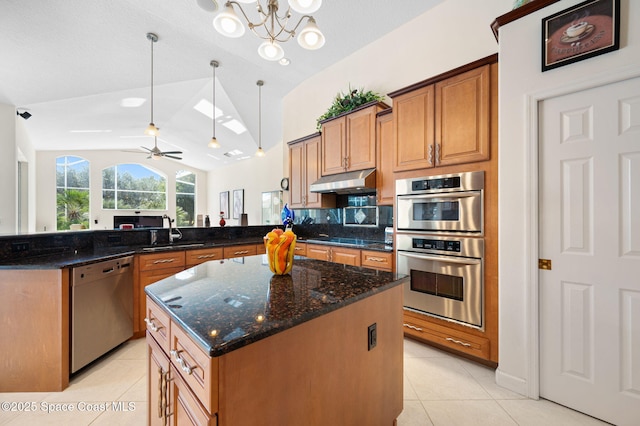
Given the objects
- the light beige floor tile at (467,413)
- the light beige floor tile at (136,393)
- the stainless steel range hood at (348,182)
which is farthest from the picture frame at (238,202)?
the light beige floor tile at (467,413)

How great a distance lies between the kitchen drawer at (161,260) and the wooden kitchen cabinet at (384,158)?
2.39 m

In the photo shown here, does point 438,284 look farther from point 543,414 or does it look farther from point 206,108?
point 206,108

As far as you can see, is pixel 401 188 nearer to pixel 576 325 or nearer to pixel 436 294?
pixel 436 294

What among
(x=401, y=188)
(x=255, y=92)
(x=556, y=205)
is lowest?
(x=556, y=205)

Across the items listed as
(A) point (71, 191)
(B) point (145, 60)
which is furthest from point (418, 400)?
(A) point (71, 191)

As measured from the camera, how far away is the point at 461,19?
2.67 m

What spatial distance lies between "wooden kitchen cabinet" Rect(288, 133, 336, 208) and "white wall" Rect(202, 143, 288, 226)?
202 cm

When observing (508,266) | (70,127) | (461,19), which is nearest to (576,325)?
(508,266)

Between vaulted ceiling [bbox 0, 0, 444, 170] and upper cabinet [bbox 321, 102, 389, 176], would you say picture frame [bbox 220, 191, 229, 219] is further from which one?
upper cabinet [bbox 321, 102, 389, 176]

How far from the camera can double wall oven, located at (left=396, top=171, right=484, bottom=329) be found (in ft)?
6.94

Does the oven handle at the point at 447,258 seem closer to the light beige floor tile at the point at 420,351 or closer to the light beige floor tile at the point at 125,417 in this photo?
the light beige floor tile at the point at 420,351

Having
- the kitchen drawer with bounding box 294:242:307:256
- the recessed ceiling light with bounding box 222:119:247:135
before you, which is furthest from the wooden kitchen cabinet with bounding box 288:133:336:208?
the recessed ceiling light with bounding box 222:119:247:135

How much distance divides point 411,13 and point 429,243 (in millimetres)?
2587

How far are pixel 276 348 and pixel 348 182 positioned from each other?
8.21 feet
